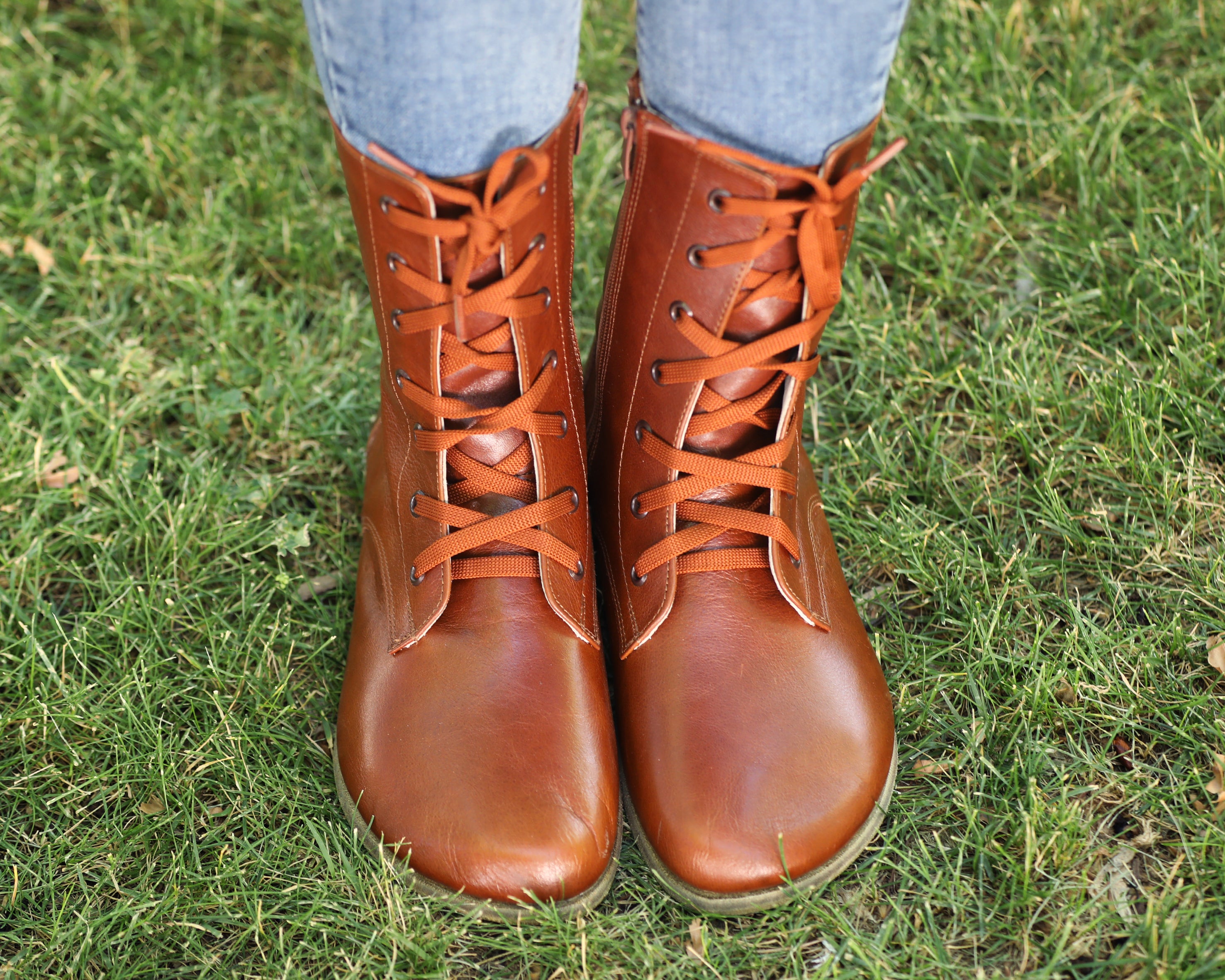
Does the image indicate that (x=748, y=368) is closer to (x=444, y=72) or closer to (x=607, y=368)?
(x=607, y=368)

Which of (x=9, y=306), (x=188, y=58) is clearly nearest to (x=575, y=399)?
(x=9, y=306)

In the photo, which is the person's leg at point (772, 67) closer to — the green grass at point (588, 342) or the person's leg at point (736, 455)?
the person's leg at point (736, 455)


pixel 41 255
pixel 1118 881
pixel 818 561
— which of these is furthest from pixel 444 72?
pixel 41 255

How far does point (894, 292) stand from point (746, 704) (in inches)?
48.5

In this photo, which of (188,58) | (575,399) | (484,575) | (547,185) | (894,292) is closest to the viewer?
(547,185)

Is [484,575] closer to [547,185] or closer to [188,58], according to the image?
[547,185]

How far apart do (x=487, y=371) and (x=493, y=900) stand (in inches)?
29.9

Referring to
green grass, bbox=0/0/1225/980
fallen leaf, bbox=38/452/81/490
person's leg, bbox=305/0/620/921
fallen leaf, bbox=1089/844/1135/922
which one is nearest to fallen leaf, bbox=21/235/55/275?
green grass, bbox=0/0/1225/980

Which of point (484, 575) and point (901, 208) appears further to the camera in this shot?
point (901, 208)

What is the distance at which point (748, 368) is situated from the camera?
1468 millimetres

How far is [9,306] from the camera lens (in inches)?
89.7

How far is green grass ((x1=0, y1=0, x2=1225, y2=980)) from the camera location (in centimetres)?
143

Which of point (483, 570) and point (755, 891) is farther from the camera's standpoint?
point (483, 570)

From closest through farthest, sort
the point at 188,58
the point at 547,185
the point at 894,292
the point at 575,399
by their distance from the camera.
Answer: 1. the point at 547,185
2. the point at 575,399
3. the point at 894,292
4. the point at 188,58
